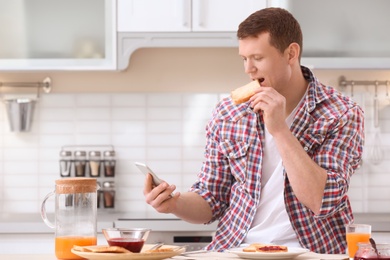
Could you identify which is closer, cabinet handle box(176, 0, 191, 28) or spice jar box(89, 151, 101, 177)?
cabinet handle box(176, 0, 191, 28)

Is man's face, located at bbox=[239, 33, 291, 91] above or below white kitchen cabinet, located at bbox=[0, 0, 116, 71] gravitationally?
below

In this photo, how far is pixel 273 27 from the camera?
104 inches

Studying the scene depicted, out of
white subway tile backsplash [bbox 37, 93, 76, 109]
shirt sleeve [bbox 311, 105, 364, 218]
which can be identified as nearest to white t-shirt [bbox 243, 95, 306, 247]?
shirt sleeve [bbox 311, 105, 364, 218]

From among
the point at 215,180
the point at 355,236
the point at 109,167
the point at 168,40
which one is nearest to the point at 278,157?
the point at 215,180

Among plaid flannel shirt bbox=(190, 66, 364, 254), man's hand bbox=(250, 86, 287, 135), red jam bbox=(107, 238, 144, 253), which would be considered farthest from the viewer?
plaid flannel shirt bbox=(190, 66, 364, 254)

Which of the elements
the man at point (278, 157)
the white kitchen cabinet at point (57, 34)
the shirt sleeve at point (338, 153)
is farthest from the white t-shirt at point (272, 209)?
the white kitchen cabinet at point (57, 34)

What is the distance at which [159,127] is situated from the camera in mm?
4445

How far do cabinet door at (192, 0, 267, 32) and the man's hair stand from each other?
141 cm

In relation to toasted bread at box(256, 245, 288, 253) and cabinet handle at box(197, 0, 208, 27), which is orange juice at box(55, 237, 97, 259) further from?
cabinet handle at box(197, 0, 208, 27)

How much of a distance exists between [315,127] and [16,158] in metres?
2.27

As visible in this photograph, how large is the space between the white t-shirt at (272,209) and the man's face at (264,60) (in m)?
0.12

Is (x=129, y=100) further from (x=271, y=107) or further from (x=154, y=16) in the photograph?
(x=271, y=107)

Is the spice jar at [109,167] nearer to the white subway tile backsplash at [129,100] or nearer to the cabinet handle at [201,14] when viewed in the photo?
the white subway tile backsplash at [129,100]

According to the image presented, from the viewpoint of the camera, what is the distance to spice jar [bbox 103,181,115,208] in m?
4.32
